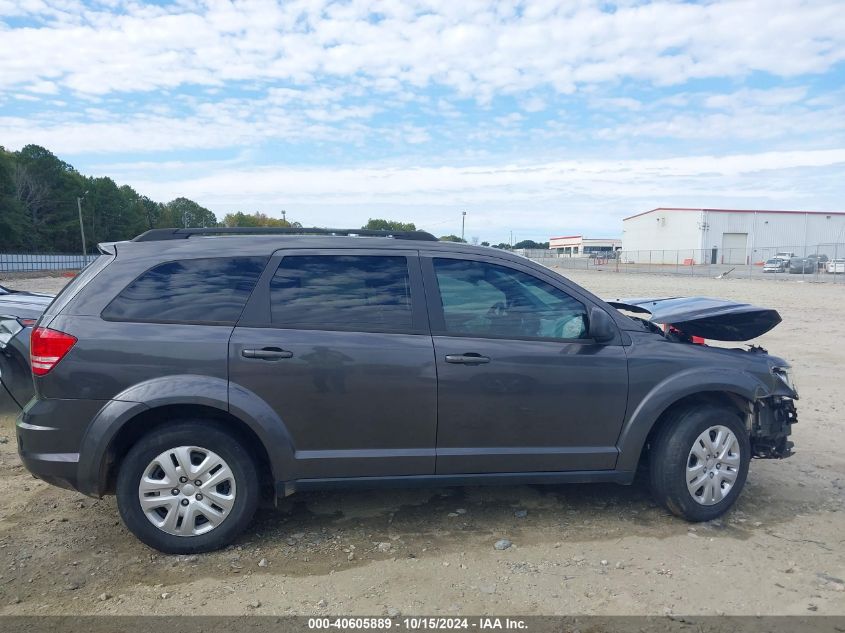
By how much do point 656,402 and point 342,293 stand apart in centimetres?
205

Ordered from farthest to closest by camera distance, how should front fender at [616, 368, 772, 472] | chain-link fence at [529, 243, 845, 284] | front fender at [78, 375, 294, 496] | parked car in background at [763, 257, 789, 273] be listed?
parked car in background at [763, 257, 789, 273] < chain-link fence at [529, 243, 845, 284] < front fender at [616, 368, 772, 472] < front fender at [78, 375, 294, 496]

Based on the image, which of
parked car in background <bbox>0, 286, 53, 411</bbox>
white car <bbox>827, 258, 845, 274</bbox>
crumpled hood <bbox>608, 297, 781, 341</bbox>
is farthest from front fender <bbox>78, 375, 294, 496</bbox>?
white car <bbox>827, 258, 845, 274</bbox>

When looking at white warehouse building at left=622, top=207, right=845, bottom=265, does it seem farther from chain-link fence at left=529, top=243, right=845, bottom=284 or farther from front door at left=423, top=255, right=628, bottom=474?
front door at left=423, top=255, right=628, bottom=474

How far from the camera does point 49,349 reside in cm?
360

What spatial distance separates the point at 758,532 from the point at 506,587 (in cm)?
182

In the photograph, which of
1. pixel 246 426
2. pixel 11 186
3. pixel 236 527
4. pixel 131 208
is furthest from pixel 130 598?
pixel 131 208

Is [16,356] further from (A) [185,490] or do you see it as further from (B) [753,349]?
(B) [753,349]

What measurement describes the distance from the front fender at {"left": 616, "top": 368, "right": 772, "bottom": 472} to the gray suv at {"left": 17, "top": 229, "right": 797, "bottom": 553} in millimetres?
12

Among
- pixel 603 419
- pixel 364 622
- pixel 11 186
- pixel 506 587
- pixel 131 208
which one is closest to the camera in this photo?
pixel 364 622

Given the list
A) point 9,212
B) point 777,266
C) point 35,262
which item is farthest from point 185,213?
point 777,266

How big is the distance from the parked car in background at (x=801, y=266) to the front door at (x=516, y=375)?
129 ft

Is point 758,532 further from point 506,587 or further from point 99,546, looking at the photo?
point 99,546

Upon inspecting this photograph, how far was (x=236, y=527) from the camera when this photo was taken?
148 inches

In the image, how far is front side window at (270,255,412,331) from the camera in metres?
3.88
